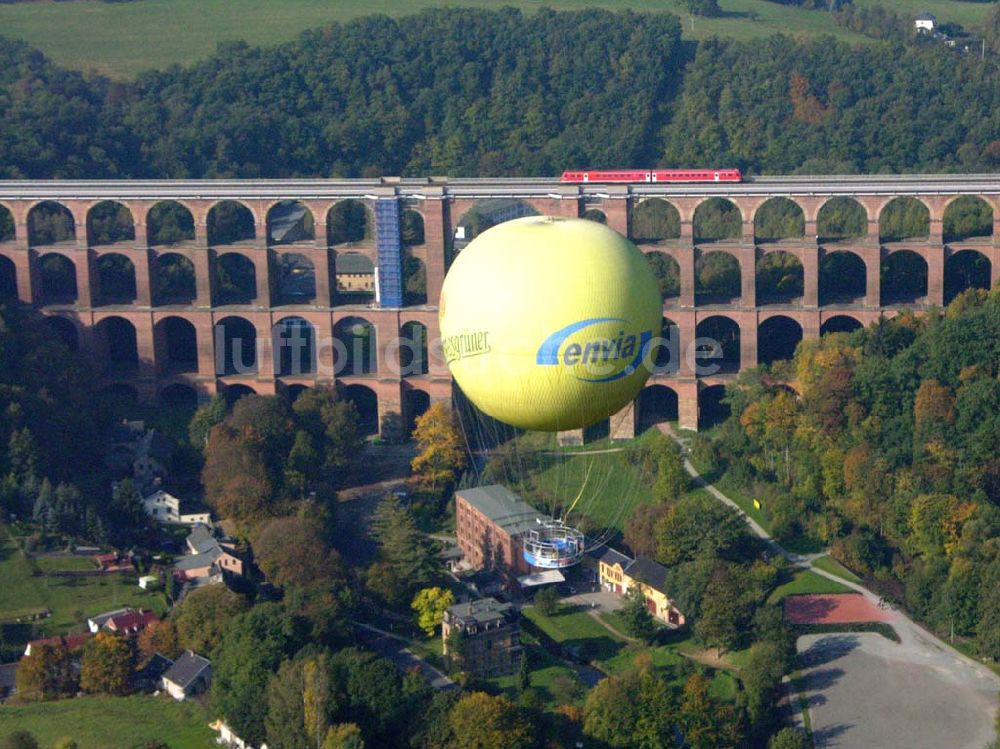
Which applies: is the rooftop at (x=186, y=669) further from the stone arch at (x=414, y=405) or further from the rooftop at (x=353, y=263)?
the rooftop at (x=353, y=263)

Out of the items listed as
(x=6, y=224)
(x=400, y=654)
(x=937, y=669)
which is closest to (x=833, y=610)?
(x=937, y=669)

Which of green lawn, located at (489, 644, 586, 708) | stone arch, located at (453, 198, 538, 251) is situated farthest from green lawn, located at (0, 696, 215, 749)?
stone arch, located at (453, 198, 538, 251)

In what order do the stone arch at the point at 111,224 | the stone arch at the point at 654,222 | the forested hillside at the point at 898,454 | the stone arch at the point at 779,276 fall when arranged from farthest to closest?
1. the stone arch at the point at 654,222
2. the stone arch at the point at 111,224
3. the stone arch at the point at 779,276
4. the forested hillside at the point at 898,454

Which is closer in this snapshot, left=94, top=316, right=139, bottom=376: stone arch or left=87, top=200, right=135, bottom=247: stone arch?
left=94, top=316, right=139, bottom=376: stone arch

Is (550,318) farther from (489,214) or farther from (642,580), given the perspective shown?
(489,214)

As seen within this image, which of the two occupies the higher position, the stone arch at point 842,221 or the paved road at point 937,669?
the stone arch at point 842,221

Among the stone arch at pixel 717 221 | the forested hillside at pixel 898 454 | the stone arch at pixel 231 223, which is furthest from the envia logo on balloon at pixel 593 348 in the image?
the stone arch at pixel 717 221

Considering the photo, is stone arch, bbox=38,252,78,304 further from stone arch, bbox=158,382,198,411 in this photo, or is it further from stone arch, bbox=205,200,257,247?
stone arch, bbox=205,200,257,247
